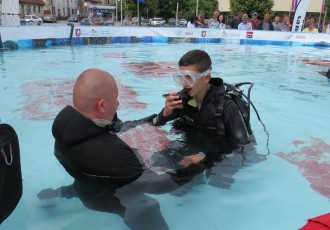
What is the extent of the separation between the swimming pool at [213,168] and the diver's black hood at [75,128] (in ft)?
2.10

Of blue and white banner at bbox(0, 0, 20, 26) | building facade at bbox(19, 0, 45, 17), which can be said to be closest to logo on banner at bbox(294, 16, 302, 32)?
blue and white banner at bbox(0, 0, 20, 26)

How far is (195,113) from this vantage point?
356cm

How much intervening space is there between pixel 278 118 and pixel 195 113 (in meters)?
2.55

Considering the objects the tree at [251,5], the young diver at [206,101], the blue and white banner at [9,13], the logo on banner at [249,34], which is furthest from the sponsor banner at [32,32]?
the tree at [251,5]

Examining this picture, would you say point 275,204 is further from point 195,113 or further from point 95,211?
point 95,211

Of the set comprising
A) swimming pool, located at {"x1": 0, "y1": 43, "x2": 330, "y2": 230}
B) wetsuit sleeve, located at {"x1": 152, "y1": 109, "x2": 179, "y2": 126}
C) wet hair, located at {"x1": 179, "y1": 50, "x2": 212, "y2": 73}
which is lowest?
swimming pool, located at {"x1": 0, "y1": 43, "x2": 330, "y2": 230}

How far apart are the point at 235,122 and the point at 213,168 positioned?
515 millimetres

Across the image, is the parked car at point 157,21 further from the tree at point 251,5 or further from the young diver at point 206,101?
the young diver at point 206,101

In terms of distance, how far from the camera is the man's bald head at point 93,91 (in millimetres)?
2174

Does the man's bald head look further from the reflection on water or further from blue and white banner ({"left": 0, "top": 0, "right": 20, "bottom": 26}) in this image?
blue and white banner ({"left": 0, "top": 0, "right": 20, "bottom": 26})

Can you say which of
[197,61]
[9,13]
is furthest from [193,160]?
[9,13]

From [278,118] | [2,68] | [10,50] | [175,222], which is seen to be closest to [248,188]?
[175,222]

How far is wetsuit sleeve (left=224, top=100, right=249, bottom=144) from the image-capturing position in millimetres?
3143

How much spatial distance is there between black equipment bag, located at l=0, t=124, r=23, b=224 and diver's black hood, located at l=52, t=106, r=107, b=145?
45 centimetres
